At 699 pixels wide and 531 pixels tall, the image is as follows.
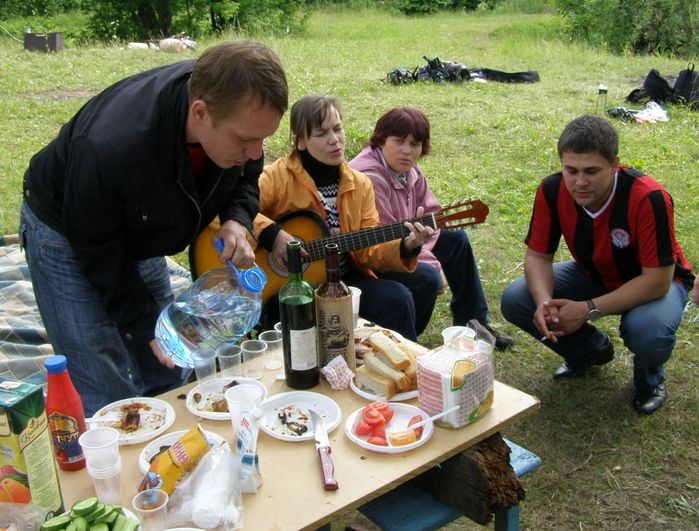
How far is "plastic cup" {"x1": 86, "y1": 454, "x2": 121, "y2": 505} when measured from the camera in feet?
5.13

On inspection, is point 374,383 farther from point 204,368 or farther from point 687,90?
point 687,90

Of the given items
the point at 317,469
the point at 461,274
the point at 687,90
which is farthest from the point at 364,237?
the point at 687,90

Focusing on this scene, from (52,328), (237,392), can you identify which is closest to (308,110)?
(52,328)

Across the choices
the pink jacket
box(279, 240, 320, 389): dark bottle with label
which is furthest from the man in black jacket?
the pink jacket

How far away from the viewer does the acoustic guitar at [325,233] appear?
3.22 meters

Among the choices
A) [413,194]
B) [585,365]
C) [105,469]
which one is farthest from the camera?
[413,194]

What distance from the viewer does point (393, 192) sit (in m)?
3.70

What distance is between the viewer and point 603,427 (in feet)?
10.5

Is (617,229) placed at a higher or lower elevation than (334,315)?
lower

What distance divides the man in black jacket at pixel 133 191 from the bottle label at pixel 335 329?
383 mm

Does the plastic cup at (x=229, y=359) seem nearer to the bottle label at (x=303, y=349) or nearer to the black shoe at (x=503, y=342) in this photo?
the bottle label at (x=303, y=349)

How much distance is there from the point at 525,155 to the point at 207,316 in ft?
19.3

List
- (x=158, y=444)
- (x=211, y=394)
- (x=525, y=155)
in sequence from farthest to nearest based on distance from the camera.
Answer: (x=525, y=155) → (x=211, y=394) → (x=158, y=444)

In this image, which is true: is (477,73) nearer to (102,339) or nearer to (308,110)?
(308,110)
